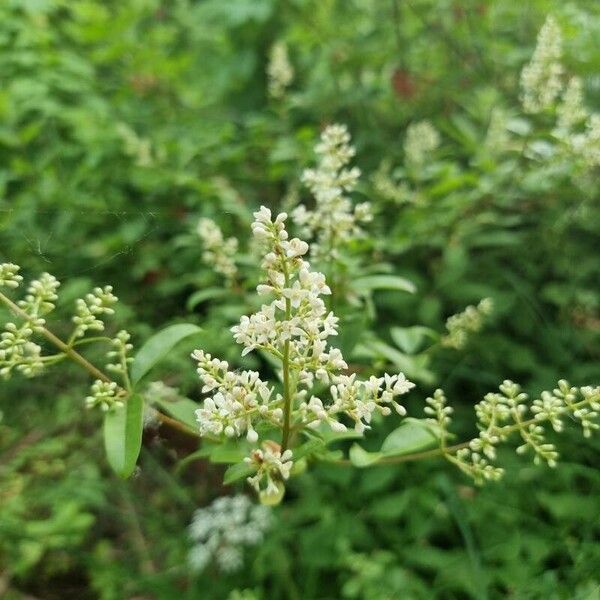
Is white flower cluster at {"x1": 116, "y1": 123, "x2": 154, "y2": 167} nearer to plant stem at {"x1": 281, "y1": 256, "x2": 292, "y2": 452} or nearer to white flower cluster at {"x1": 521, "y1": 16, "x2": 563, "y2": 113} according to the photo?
white flower cluster at {"x1": 521, "y1": 16, "x2": 563, "y2": 113}

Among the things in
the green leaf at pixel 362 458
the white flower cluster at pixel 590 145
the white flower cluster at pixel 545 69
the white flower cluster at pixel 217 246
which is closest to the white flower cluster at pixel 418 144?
the white flower cluster at pixel 545 69

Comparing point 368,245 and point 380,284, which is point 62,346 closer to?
point 380,284

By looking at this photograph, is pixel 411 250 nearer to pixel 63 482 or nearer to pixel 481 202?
pixel 481 202

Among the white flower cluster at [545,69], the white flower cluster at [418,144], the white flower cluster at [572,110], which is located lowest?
the white flower cluster at [418,144]

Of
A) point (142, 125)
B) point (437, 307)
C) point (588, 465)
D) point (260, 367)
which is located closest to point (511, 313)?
point (437, 307)

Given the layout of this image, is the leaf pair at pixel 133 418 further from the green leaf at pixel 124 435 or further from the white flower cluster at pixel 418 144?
the white flower cluster at pixel 418 144
